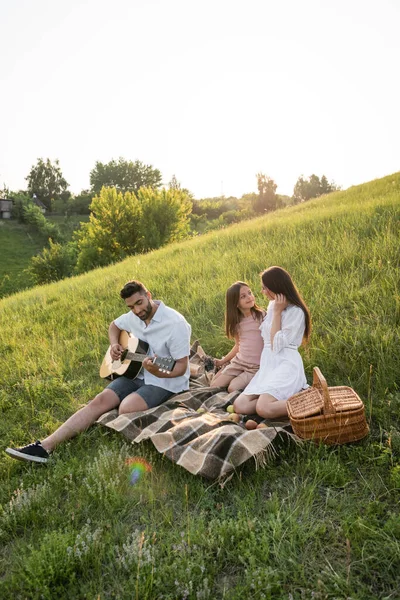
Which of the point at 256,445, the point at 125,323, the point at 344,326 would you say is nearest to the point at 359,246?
the point at 344,326

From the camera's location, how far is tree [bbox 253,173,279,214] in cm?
5865

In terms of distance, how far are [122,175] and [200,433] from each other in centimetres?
8245

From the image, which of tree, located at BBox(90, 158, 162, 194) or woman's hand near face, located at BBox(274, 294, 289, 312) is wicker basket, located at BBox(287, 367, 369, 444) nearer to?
woman's hand near face, located at BBox(274, 294, 289, 312)

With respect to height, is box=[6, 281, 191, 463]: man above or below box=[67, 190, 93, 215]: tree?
below

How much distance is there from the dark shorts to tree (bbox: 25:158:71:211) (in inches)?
3207

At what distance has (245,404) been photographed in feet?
14.2

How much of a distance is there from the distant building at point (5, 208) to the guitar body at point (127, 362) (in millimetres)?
65193

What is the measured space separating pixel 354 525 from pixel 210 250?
8893 mm

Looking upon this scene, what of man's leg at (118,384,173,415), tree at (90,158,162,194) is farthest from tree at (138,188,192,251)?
tree at (90,158,162,194)

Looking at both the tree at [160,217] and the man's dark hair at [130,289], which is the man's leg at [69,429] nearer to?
the man's dark hair at [130,289]

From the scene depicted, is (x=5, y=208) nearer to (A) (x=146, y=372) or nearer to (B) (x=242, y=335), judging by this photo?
(A) (x=146, y=372)

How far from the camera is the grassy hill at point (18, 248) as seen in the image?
126 feet

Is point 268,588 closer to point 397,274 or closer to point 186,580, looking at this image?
point 186,580

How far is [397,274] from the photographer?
5.32 metres
